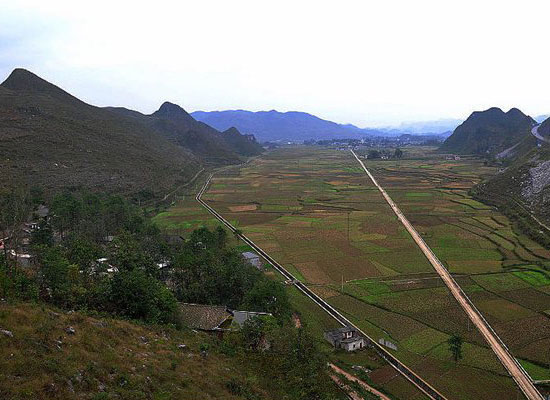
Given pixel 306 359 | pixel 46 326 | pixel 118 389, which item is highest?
pixel 46 326

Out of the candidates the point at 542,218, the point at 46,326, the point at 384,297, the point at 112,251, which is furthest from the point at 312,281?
the point at 542,218

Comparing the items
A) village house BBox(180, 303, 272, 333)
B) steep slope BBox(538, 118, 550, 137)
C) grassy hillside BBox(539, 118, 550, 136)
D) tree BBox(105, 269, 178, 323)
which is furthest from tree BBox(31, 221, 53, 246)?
grassy hillside BBox(539, 118, 550, 136)

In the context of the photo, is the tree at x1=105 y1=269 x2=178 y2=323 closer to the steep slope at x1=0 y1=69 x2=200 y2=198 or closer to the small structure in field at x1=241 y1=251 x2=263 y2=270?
the small structure in field at x1=241 y1=251 x2=263 y2=270

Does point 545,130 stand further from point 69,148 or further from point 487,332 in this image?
point 69,148

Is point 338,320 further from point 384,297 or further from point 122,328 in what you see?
Answer: point 122,328

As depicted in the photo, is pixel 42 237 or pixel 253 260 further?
pixel 253 260

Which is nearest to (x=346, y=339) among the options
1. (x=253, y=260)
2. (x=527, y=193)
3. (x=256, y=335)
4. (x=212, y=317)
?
(x=256, y=335)
